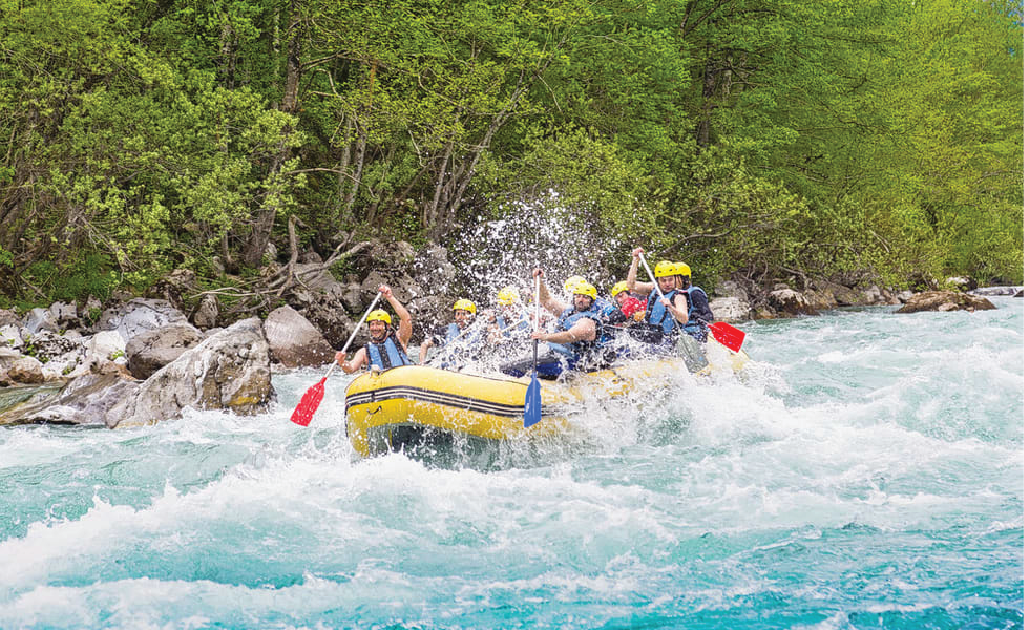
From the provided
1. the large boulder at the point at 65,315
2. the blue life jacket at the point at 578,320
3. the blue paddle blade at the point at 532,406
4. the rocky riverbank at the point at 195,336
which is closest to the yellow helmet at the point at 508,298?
the blue life jacket at the point at 578,320

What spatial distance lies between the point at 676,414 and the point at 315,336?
7.07 m

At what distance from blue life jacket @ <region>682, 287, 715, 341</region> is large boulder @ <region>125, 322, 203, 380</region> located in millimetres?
6364

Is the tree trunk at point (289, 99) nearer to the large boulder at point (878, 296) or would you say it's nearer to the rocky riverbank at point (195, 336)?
the rocky riverbank at point (195, 336)

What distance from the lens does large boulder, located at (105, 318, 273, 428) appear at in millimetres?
9258

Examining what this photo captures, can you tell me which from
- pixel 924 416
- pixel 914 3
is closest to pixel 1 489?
pixel 924 416

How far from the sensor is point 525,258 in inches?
667

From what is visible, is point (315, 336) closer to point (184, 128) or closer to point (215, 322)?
point (215, 322)

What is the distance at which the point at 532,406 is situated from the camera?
23.2 feet

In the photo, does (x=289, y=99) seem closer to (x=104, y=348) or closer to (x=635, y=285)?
(x=104, y=348)

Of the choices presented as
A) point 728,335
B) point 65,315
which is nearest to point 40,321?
point 65,315

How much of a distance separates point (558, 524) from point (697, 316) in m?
4.52

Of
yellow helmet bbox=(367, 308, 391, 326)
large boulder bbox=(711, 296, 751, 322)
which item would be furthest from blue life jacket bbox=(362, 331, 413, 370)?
large boulder bbox=(711, 296, 751, 322)

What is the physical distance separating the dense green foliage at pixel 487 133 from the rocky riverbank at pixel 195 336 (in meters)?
0.65

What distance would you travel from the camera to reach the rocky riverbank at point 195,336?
31.2 ft
